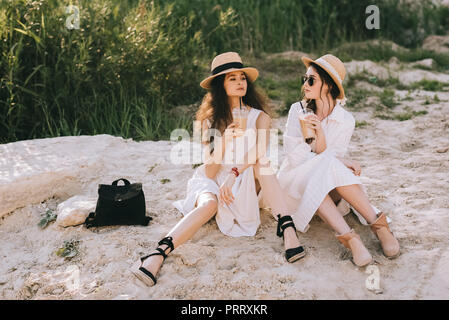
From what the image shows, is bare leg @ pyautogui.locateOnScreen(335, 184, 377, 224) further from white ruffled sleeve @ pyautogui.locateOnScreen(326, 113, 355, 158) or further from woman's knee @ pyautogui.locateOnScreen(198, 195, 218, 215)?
woman's knee @ pyautogui.locateOnScreen(198, 195, 218, 215)

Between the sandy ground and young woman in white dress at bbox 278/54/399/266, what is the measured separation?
0.17m

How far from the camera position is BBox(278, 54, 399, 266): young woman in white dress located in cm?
306

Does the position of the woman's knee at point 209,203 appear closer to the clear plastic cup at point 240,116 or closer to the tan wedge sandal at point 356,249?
the clear plastic cup at point 240,116

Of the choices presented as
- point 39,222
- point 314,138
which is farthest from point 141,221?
point 314,138

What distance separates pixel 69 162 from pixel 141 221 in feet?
3.88

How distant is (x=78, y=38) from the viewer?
5594mm

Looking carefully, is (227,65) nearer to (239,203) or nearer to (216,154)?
(216,154)

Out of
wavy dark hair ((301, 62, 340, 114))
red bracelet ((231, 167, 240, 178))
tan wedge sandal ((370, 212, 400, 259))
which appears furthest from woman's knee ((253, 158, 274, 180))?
tan wedge sandal ((370, 212, 400, 259))

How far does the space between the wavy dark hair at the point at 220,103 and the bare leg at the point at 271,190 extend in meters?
0.48

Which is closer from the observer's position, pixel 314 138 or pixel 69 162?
pixel 314 138

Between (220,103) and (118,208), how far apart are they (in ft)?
3.69

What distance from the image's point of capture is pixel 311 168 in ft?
10.7

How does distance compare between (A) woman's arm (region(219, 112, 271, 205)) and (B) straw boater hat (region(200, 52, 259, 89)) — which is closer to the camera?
(A) woman's arm (region(219, 112, 271, 205))
